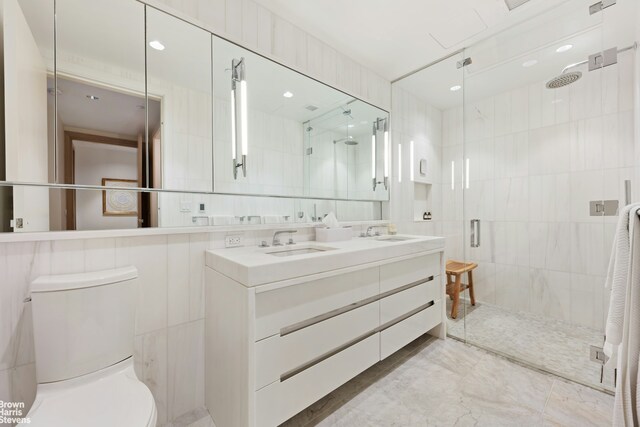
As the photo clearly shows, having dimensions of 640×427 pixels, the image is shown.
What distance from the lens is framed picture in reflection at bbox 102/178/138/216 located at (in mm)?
1262

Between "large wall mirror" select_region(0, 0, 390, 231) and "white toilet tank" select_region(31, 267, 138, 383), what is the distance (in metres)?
0.30

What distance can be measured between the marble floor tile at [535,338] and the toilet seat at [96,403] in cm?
240

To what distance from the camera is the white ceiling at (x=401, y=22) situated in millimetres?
1785

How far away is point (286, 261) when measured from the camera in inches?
47.4

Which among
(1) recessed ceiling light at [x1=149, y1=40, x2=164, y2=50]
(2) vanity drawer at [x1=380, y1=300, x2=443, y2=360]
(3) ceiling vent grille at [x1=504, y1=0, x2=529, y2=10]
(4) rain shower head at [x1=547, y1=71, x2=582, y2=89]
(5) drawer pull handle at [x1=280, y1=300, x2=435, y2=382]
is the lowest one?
(2) vanity drawer at [x1=380, y1=300, x2=443, y2=360]

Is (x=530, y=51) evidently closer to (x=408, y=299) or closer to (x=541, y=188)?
(x=541, y=188)

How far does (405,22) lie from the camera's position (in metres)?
1.96

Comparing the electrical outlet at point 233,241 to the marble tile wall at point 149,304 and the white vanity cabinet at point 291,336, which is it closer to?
the marble tile wall at point 149,304

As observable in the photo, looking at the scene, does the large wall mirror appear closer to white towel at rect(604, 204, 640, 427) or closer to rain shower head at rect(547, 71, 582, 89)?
white towel at rect(604, 204, 640, 427)

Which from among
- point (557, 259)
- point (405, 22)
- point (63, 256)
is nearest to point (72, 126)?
point (63, 256)

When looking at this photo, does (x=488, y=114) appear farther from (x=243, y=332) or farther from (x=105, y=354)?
(x=105, y=354)

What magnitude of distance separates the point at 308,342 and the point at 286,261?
0.46 m

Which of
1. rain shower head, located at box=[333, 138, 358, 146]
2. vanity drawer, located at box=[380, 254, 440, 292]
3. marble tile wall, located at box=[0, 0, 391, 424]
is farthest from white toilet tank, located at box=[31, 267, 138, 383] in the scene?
rain shower head, located at box=[333, 138, 358, 146]

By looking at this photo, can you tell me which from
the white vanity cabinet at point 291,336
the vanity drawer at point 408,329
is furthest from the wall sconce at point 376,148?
the vanity drawer at point 408,329
